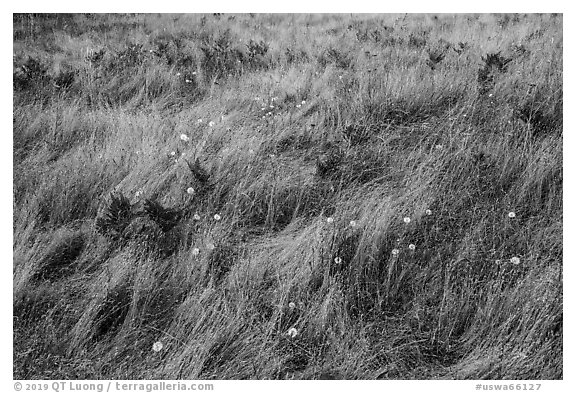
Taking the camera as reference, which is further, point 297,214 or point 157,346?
point 297,214

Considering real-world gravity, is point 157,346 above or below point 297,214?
below

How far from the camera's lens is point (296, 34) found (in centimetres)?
532

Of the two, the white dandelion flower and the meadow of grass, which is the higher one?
the meadow of grass

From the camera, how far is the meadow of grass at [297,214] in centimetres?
206

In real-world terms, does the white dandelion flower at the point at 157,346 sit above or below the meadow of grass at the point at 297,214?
below

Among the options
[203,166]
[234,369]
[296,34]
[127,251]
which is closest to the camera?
[234,369]

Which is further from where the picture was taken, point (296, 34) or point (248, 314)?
point (296, 34)

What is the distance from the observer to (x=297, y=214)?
2.77 m

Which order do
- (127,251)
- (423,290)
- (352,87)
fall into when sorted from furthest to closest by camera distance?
(352,87) → (127,251) → (423,290)

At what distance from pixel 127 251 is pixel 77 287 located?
11.8 inches

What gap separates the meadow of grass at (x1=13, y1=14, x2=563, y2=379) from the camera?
2061mm

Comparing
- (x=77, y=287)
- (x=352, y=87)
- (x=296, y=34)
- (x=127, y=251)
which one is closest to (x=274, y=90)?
(x=352, y=87)

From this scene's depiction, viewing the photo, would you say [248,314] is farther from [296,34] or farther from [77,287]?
[296,34]
